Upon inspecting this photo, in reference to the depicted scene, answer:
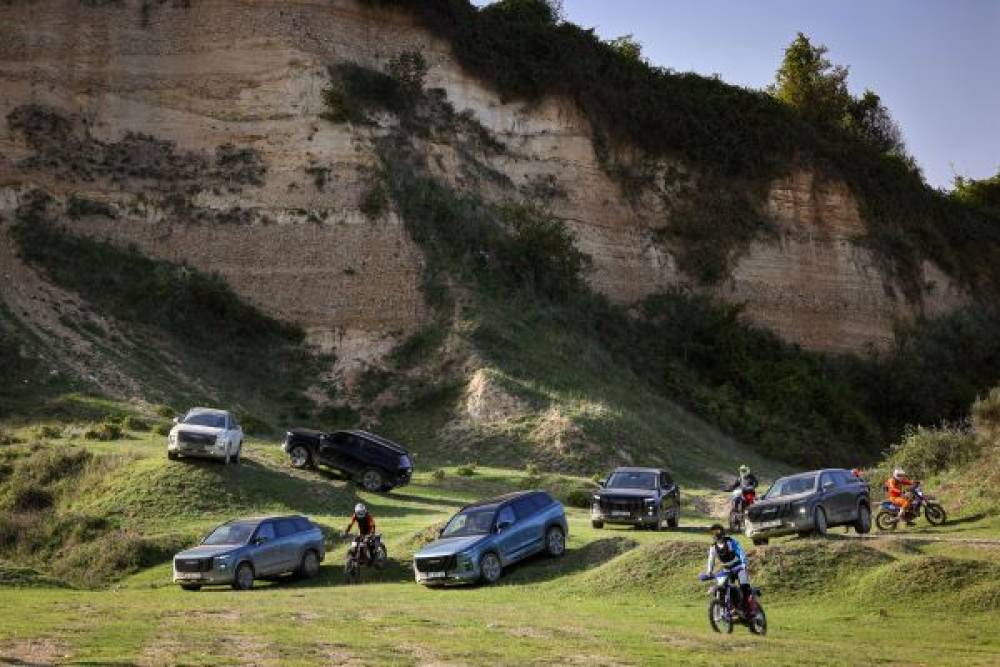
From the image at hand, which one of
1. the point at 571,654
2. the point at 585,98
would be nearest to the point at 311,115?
the point at 585,98

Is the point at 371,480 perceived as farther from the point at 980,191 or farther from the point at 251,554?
the point at 980,191

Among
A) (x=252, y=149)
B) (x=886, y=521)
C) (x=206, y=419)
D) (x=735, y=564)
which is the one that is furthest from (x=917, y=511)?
(x=252, y=149)

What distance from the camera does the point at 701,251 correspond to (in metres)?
71.9

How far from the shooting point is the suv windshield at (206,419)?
38000mm

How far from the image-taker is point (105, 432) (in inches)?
1683

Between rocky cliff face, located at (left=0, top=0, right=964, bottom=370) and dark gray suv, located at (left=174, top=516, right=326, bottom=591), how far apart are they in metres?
28.0

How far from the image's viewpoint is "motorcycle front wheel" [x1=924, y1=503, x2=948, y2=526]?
111 feet

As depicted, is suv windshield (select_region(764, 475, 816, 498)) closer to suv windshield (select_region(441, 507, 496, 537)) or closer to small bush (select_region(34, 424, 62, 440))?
suv windshield (select_region(441, 507, 496, 537))

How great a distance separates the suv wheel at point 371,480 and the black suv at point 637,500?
931cm

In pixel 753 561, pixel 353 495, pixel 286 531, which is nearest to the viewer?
pixel 753 561

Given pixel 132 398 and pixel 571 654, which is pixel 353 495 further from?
pixel 571 654

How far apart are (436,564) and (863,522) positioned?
33.7 feet

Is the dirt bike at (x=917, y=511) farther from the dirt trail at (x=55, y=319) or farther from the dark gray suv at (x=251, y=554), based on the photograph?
the dirt trail at (x=55, y=319)

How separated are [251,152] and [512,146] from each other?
1346 centimetres
